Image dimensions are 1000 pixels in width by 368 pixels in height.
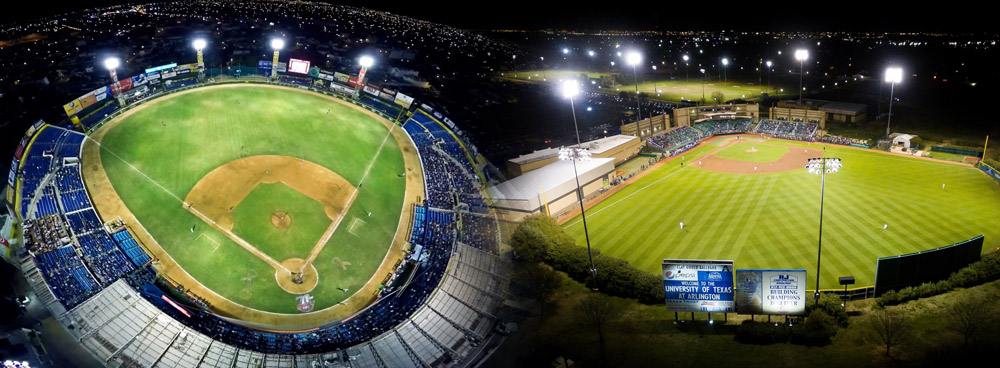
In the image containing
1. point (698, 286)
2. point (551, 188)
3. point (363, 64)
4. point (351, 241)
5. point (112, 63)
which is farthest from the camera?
point (551, 188)

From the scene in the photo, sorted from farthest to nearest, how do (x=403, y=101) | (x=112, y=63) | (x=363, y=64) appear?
(x=363, y=64) < (x=403, y=101) < (x=112, y=63)

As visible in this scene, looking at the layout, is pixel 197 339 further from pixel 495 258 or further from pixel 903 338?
pixel 903 338

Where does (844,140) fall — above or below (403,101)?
below

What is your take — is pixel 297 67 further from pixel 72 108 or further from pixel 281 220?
pixel 281 220

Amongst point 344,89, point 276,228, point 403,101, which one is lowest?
point 276,228

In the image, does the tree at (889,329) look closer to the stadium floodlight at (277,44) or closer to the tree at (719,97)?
the stadium floodlight at (277,44)

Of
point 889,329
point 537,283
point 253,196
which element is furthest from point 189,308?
point 889,329

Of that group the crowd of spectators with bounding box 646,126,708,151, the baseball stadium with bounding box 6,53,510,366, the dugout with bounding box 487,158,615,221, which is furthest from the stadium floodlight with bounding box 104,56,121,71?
the crowd of spectators with bounding box 646,126,708,151
